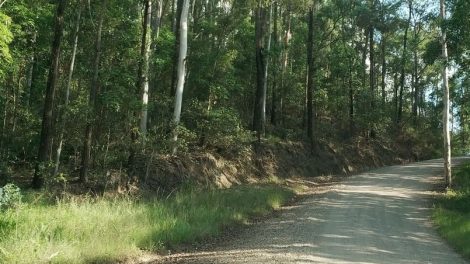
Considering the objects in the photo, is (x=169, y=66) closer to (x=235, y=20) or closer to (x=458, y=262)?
(x=235, y=20)

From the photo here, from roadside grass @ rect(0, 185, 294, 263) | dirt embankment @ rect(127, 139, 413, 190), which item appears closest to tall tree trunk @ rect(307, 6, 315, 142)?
dirt embankment @ rect(127, 139, 413, 190)

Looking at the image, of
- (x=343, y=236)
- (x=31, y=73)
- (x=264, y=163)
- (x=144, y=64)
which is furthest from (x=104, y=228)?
(x=264, y=163)

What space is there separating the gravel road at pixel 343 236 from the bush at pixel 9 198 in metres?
3.24

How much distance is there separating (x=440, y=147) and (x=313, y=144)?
2401 centimetres

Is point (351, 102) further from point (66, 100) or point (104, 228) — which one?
point (104, 228)

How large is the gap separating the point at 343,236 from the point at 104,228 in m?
5.49

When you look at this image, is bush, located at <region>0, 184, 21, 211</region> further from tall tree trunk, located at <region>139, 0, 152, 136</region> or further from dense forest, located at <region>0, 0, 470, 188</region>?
tall tree trunk, located at <region>139, 0, 152, 136</region>

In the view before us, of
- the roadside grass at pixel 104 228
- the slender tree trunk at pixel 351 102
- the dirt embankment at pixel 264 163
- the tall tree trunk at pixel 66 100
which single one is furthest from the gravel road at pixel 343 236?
the slender tree trunk at pixel 351 102

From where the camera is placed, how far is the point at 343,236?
11.4 meters

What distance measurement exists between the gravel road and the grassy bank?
30 cm

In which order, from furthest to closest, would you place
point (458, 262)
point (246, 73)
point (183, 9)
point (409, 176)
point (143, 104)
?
point (246, 73)
point (409, 176)
point (183, 9)
point (143, 104)
point (458, 262)

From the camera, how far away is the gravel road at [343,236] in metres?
9.30

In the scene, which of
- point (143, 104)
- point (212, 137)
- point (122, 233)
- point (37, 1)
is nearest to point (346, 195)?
point (212, 137)

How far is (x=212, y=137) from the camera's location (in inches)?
941
